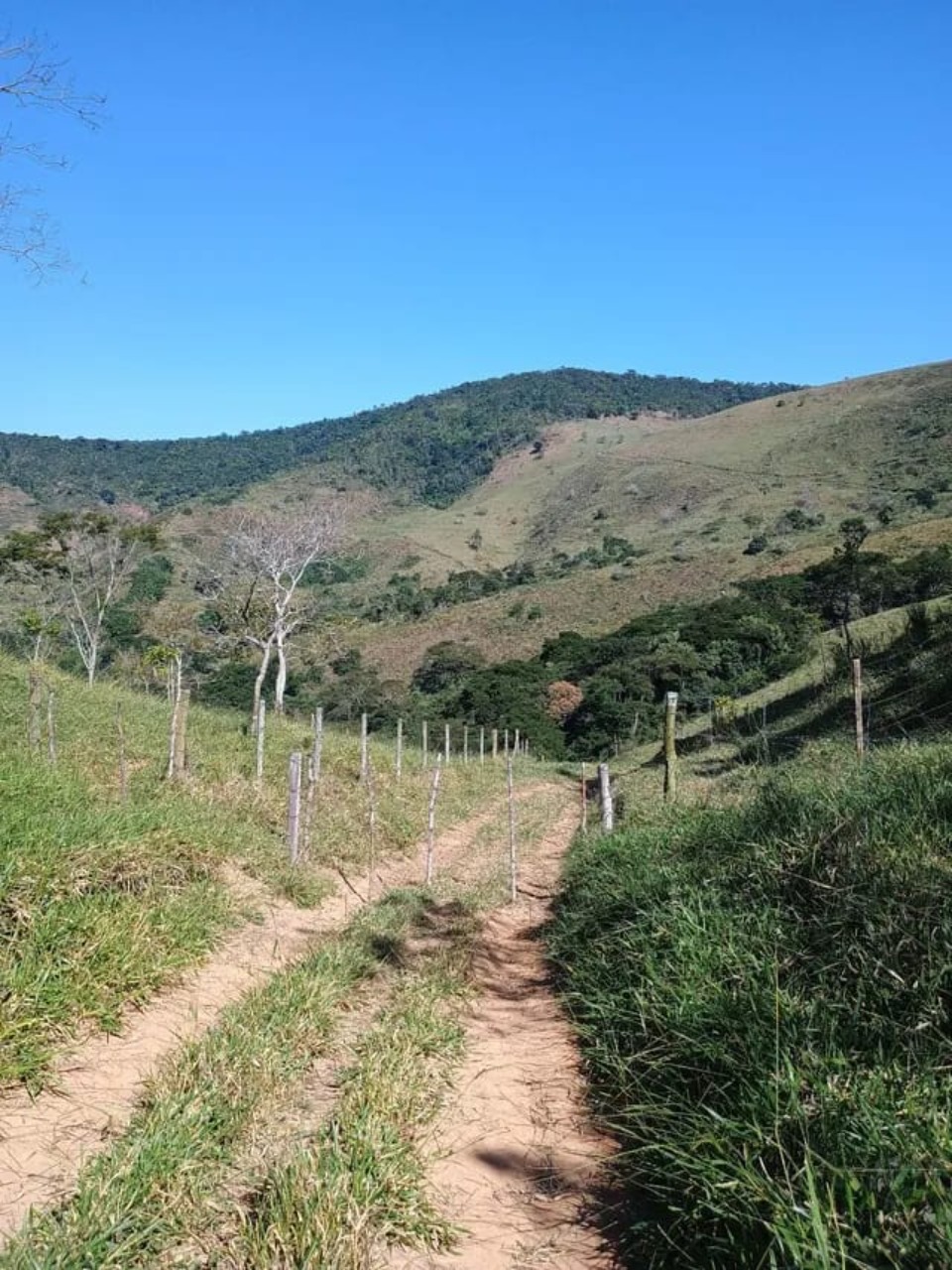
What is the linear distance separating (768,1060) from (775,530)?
2403 inches

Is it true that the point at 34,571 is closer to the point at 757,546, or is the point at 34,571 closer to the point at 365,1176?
the point at 365,1176

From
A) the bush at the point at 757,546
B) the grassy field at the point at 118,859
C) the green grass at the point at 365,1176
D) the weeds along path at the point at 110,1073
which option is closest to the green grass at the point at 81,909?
the grassy field at the point at 118,859

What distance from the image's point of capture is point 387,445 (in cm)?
13888

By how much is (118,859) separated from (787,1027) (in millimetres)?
4625

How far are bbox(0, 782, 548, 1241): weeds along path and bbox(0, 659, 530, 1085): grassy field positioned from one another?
5.4 inches

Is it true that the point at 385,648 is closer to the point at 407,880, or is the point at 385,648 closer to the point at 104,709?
the point at 104,709

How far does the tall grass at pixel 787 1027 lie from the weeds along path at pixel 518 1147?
Result: 190mm

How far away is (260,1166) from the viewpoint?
3.39 metres

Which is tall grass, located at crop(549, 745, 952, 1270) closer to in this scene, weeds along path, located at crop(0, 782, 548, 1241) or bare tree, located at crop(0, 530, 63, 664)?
weeds along path, located at crop(0, 782, 548, 1241)

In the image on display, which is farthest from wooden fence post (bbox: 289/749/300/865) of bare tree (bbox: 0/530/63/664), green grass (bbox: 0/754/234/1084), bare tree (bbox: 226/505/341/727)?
bare tree (bbox: 0/530/63/664)

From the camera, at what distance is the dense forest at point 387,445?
11738 cm

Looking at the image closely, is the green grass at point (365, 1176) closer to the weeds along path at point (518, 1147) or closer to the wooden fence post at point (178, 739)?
the weeds along path at point (518, 1147)

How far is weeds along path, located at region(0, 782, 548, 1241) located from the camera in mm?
3340

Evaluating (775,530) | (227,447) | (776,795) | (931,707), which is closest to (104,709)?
(776,795)
